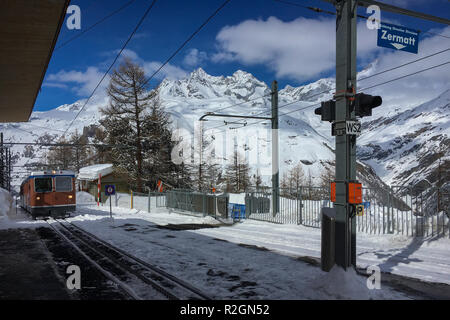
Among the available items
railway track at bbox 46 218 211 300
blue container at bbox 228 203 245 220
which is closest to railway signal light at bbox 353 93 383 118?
railway track at bbox 46 218 211 300

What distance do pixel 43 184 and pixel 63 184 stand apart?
1124mm

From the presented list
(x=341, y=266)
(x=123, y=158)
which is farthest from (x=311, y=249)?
(x=123, y=158)

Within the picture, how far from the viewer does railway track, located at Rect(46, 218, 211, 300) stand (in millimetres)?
6168

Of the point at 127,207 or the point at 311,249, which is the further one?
the point at 127,207

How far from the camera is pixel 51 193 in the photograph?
21328mm

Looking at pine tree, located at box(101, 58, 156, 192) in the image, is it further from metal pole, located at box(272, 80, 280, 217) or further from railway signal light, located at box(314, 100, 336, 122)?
railway signal light, located at box(314, 100, 336, 122)

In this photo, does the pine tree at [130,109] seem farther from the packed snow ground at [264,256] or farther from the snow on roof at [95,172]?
the packed snow ground at [264,256]

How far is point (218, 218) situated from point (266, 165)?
13367cm

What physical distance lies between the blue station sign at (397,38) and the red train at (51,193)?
20.2 metres

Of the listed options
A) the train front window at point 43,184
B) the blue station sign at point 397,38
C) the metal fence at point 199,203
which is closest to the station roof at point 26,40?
the train front window at point 43,184

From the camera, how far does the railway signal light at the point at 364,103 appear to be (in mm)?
6239

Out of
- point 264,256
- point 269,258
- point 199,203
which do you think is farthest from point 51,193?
point 269,258

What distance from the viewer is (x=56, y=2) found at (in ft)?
27.1
